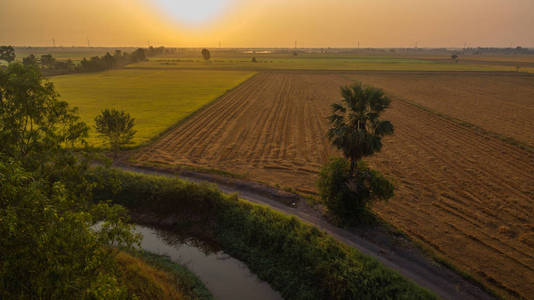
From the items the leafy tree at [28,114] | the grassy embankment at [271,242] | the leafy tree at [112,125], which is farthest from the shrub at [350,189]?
the leafy tree at [112,125]

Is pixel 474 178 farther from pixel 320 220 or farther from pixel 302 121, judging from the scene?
pixel 302 121

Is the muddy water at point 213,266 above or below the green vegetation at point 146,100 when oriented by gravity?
below

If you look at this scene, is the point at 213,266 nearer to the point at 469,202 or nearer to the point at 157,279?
the point at 157,279

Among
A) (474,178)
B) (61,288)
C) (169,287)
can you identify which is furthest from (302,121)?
(61,288)

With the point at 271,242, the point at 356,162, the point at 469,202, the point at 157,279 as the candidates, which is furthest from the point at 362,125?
the point at 157,279

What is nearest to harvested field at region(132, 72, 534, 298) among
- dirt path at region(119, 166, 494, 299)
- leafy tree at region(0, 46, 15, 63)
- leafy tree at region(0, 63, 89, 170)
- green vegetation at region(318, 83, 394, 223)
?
dirt path at region(119, 166, 494, 299)

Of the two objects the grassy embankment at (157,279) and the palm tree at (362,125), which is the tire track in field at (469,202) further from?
the grassy embankment at (157,279)
